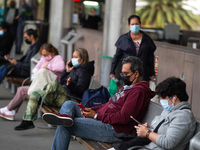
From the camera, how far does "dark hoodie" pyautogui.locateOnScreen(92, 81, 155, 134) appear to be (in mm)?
4840

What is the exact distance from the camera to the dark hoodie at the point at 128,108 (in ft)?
15.9

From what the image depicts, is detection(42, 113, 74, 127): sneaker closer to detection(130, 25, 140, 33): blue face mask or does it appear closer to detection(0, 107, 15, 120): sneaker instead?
detection(130, 25, 140, 33): blue face mask

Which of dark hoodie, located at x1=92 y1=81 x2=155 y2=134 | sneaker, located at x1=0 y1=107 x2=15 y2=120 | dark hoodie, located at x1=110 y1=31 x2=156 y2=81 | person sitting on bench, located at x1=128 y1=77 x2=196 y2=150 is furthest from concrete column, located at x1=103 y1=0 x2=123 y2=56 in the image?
person sitting on bench, located at x1=128 y1=77 x2=196 y2=150

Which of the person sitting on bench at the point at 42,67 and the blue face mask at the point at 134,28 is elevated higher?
the blue face mask at the point at 134,28

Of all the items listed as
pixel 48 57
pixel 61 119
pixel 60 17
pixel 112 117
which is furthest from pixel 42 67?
pixel 60 17

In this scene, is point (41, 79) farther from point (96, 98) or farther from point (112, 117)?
point (112, 117)

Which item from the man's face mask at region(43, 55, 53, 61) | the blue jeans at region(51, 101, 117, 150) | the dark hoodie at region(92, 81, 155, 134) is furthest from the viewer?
the man's face mask at region(43, 55, 53, 61)

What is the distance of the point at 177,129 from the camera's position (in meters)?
3.96

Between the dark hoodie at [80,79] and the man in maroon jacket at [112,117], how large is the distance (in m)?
Answer: 1.70

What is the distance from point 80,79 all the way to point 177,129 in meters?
3.12

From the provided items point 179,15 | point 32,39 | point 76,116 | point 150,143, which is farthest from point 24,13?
point 179,15

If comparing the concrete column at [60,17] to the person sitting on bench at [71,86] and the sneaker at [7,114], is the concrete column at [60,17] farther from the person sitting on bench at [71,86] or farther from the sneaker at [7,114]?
the person sitting on bench at [71,86]

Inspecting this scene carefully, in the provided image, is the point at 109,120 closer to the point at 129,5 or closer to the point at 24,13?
the point at 129,5

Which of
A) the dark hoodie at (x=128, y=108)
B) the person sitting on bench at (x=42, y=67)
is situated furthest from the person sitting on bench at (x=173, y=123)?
the person sitting on bench at (x=42, y=67)
